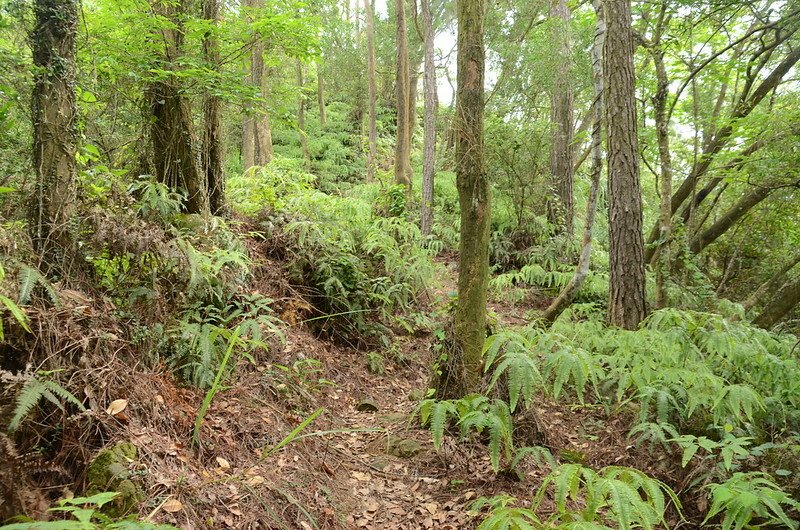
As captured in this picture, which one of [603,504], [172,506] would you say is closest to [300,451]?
[172,506]

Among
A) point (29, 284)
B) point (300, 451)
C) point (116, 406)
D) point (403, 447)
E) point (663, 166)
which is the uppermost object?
point (663, 166)

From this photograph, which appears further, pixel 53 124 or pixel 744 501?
pixel 53 124

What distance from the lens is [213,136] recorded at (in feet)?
20.0

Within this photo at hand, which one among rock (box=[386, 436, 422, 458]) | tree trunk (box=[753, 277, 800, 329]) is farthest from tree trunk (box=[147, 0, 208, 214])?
tree trunk (box=[753, 277, 800, 329])

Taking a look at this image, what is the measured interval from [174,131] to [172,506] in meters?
4.51

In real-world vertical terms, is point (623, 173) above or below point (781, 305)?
above

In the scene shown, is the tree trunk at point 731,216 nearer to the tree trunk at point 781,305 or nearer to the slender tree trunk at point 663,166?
the tree trunk at point 781,305

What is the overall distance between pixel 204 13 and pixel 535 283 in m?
7.82

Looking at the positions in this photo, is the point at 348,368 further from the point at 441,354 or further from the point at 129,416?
the point at 129,416

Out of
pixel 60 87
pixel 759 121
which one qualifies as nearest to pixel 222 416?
pixel 60 87

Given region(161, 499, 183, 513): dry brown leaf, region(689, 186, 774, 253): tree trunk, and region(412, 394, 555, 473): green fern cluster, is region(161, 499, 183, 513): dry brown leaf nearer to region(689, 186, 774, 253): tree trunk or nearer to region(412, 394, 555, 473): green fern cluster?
region(412, 394, 555, 473): green fern cluster

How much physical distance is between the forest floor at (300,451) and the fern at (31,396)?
0.35m

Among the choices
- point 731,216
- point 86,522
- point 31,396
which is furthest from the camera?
point 731,216

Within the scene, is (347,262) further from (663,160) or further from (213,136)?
(663,160)
